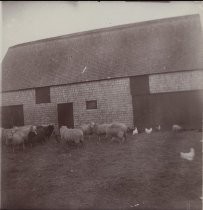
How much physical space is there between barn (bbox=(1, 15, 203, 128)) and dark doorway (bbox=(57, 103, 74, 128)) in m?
0.07

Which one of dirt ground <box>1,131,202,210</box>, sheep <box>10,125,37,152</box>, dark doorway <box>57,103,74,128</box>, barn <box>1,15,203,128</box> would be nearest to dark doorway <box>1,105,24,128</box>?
barn <box>1,15,203,128</box>

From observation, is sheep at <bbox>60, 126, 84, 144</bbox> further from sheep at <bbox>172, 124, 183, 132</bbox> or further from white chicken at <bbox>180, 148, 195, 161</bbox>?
sheep at <bbox>172, 124, 183, 132</bbox>

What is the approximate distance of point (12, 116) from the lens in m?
22.9

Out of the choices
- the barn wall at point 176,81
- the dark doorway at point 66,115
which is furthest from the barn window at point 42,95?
the barn wall at point 176,81

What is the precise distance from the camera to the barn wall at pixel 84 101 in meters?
20.1

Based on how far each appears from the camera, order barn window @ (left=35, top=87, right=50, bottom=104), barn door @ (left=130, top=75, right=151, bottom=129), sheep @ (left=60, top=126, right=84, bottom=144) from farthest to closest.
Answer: barn window @ (left=35, top=87, right=50, bottom=104) → barn door @ (left=130, top=75, right=151, bottom=129) → sheep @ (left=60, top=126, right=84, bottom=144)

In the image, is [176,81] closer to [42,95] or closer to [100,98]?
[100,98]

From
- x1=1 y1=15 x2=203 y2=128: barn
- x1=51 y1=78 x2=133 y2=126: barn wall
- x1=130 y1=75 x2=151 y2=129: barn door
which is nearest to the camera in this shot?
x1=1 y1=15 x2=203 y2=128: barn

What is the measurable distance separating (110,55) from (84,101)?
3.67m

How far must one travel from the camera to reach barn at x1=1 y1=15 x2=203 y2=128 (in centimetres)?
1895

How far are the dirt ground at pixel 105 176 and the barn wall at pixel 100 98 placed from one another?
5.00 m

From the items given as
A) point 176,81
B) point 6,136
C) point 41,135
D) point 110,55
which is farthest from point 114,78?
point 6,136

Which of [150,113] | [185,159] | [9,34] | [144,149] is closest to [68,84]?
[150,113]

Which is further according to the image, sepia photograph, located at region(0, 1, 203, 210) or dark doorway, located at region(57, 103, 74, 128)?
dark doorway, located at region(57, 103, 74, 128)
